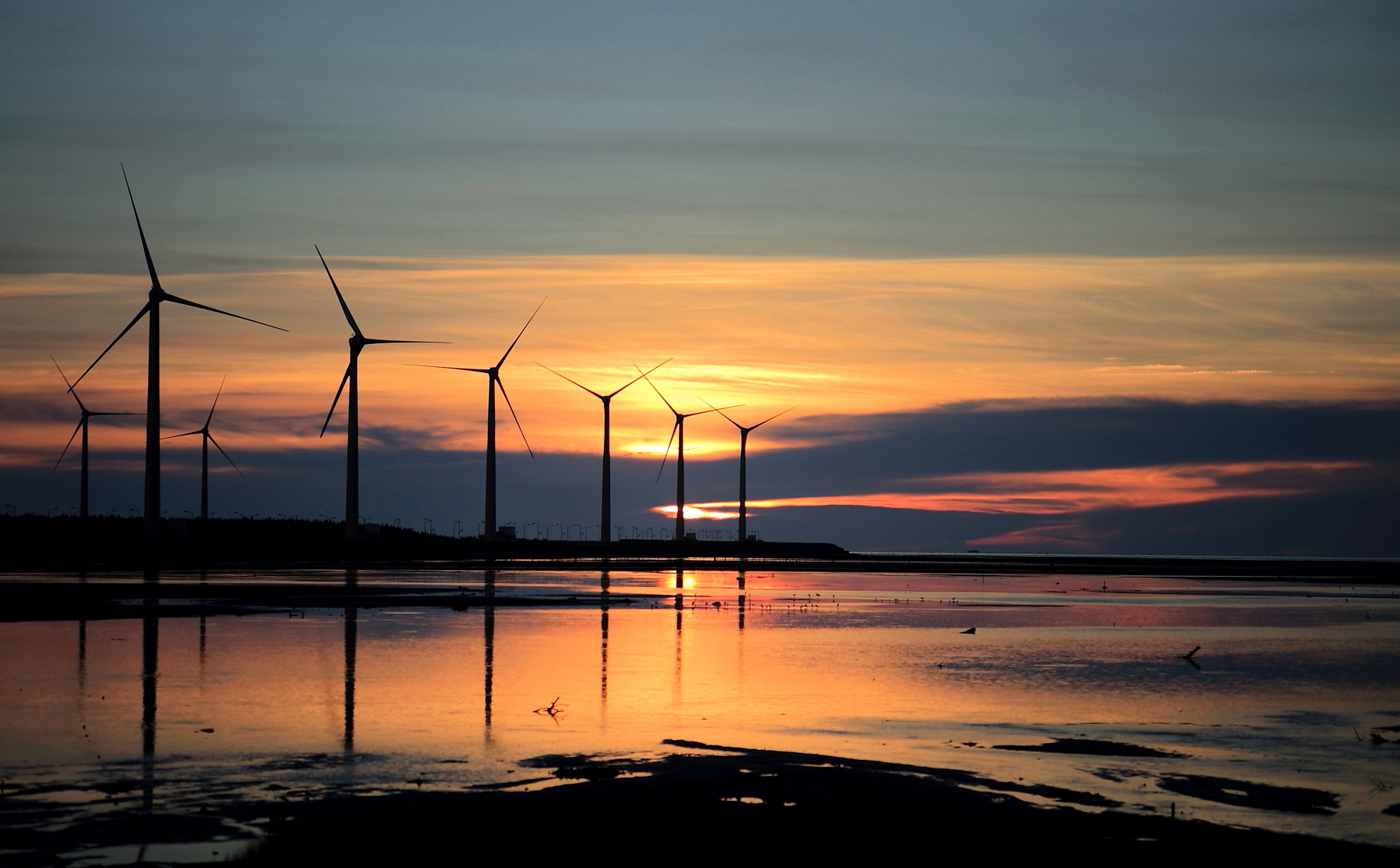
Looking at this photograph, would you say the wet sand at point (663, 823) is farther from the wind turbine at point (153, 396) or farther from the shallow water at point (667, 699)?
the wind turbine at point (153, 396)

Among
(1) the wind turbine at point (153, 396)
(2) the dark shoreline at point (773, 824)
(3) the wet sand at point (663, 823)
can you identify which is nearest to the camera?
(3) the wet sand at point (663, 823)

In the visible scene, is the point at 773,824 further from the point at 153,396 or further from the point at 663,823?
the point at 153,396

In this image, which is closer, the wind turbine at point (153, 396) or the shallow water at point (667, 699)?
the shallow water at point (667, 699)

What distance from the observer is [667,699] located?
27.9 metres

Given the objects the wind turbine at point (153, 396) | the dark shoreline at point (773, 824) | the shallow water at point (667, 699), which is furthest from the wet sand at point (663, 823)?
the wind turbine at point (153, 396)

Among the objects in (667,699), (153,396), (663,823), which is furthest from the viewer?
(153,396)

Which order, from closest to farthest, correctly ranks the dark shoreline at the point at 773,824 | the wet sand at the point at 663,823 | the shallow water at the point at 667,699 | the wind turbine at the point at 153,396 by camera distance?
the wet sand at the point at 663,823 < the dark shoreline at the point at 773,824 < the shallow water at the point at 667,699 < the wind turbine at the point at 153,396

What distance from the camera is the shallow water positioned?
1947cm

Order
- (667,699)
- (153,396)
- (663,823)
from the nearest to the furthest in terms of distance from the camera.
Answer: (663,823) → (667,699) → (153,396)

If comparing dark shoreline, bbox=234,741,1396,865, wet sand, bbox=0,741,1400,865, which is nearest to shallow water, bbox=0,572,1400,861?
wet sand, bbox=0,741,1400,865

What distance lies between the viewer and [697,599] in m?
66.0

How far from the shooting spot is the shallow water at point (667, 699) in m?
19.5

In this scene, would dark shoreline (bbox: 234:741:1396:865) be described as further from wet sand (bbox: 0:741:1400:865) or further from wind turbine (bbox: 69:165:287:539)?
wind turbine (bbox: 69:165:287:539)

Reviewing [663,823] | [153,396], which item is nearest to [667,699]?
[663,823]
